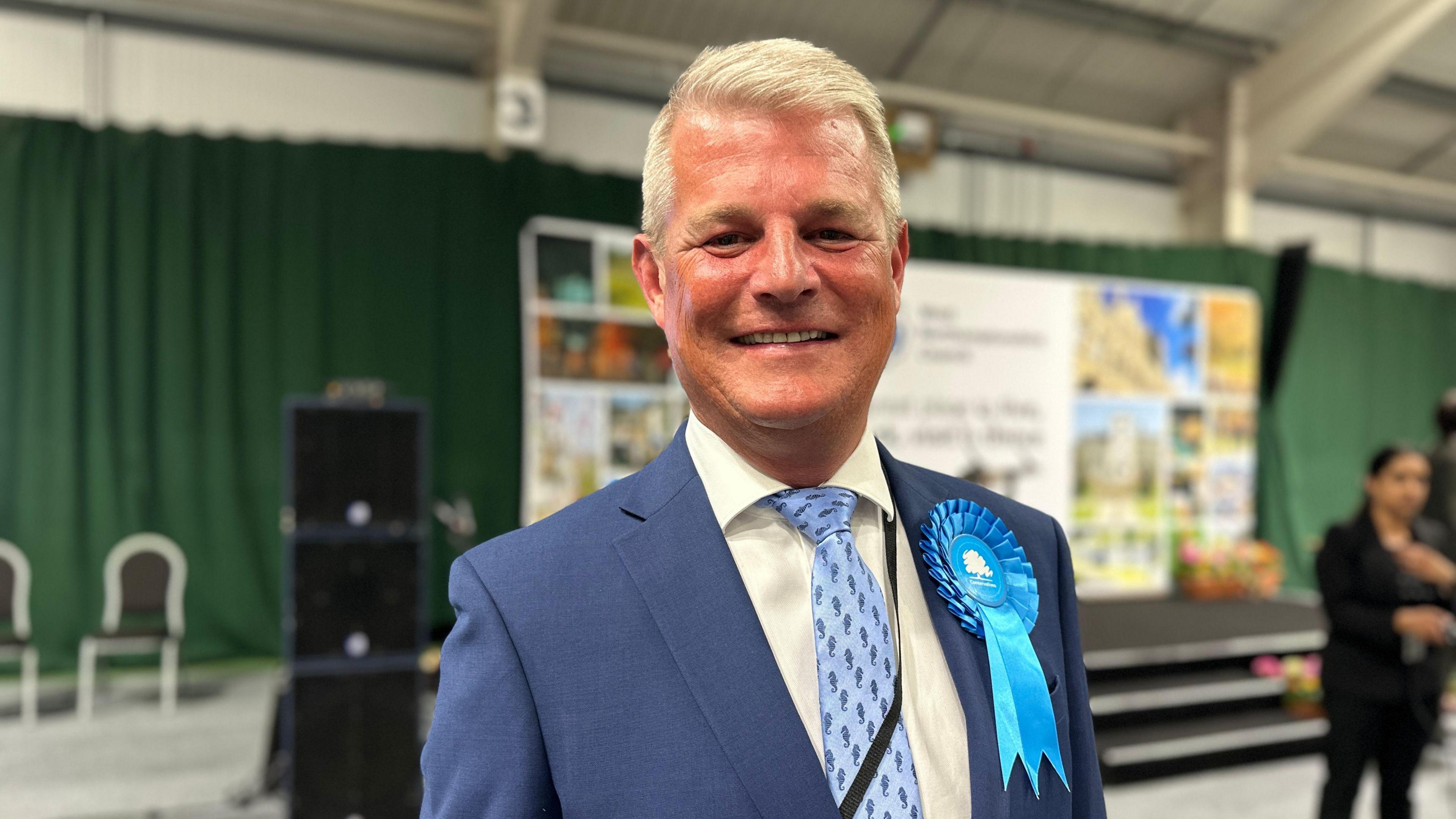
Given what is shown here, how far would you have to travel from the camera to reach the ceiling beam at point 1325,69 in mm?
5910

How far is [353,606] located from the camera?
111 inches

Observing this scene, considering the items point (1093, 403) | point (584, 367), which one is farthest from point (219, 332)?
point (1093, 403)

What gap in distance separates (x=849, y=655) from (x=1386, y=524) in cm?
264

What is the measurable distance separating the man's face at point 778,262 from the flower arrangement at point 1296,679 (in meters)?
4.66

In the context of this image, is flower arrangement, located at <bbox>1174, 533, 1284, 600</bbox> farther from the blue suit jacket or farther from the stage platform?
the blue suit jacket

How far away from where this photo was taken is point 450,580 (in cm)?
66

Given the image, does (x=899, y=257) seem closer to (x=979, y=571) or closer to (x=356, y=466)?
(x=979, y=571)

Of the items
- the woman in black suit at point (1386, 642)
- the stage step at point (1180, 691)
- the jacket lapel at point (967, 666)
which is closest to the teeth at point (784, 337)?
the jacket lapel at point (967, 666)

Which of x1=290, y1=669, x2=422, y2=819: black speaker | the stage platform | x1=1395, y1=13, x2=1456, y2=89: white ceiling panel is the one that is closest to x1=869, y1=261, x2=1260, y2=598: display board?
the stage platform

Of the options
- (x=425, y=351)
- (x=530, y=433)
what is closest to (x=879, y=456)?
(x=530, y=433)

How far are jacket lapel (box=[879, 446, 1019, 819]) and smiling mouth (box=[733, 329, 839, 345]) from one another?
0.66ft

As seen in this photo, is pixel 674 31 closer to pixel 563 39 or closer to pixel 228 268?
pixel 563 39

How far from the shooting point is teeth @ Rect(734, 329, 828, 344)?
643mm

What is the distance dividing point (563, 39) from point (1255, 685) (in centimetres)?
527
